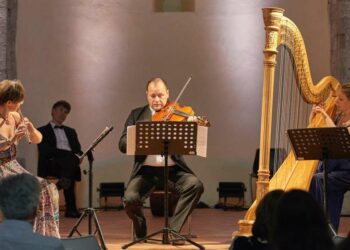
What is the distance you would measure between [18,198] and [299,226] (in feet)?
3.93

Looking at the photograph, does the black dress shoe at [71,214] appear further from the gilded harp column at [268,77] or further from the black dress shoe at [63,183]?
the gilded harp column at [268,77]

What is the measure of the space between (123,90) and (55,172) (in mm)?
1797

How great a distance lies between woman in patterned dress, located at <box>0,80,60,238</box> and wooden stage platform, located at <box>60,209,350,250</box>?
27.1 inches

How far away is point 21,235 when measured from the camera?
304cm

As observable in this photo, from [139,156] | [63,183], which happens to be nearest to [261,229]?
[139,156]

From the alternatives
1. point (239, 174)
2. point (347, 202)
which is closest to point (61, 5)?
point (239, 174)

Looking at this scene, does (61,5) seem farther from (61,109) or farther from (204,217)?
(204,217)

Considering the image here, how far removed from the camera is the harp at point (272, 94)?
19.9 feet

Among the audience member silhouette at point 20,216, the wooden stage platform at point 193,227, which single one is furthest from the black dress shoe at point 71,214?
the audience member silhouette at point 20,216

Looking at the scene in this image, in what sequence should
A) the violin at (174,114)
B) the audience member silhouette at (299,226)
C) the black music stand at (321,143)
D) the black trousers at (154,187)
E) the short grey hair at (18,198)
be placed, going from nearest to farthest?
the audience member silhouette at (299,226) < the short grey hair at (18,198) < the black music stand at (321,143) < the violin at (174,114) < the black trousers at (154,187)

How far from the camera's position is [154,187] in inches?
276

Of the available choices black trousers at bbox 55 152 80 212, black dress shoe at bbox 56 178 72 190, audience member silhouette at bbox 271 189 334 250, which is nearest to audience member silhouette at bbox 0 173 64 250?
audience member silhouette at bbox 271 189 334 250

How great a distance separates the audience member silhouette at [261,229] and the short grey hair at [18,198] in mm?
858

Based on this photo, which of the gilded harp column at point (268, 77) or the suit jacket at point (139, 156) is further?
the suit jacket at point (139, 156)
